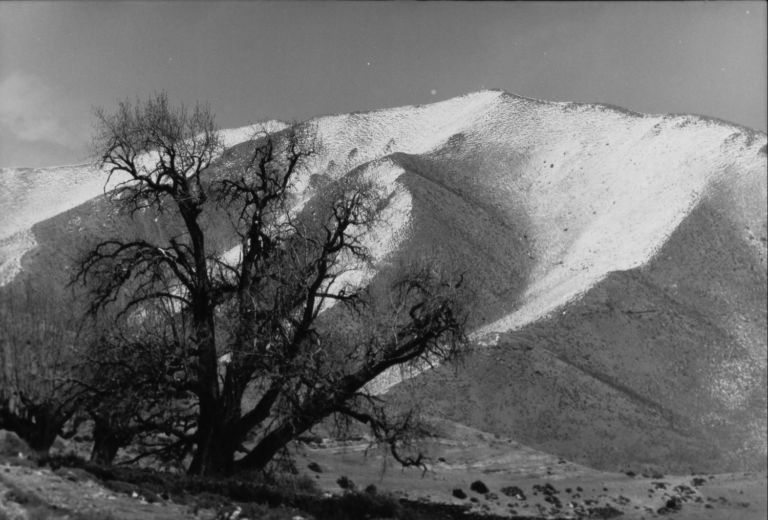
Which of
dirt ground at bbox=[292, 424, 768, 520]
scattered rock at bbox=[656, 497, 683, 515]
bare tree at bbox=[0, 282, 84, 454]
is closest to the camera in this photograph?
bare tree at bbox=[0, 282, 84, 454]

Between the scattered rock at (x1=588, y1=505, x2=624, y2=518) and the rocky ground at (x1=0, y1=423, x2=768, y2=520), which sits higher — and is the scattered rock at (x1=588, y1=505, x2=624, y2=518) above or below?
below

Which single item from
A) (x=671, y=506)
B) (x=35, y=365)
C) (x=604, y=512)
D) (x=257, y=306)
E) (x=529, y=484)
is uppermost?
(x=35, y=365)

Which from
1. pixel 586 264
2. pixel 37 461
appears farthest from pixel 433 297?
pixel 586 264

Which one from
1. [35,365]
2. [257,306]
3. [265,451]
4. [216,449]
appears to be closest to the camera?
[257,306]

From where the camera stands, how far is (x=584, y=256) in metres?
102

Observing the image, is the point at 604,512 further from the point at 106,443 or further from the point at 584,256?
the point at 584,256

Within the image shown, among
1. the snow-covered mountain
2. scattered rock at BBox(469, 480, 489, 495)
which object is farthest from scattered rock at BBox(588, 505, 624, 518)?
the snow-covered mountain

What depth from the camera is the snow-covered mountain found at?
232ft

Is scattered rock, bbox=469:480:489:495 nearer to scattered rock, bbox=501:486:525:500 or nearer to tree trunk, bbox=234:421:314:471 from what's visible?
scattered rock, bbox=501:486:525:500

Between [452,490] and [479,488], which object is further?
[479,488]

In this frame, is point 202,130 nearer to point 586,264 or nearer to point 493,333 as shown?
point 493,333

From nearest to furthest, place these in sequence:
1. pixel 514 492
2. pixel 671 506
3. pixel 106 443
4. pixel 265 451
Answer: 1. pixel 265 451
2. pixel 106 443
3. pixel 514 492
4. pixel 671 506

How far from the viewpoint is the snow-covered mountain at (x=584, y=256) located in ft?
232

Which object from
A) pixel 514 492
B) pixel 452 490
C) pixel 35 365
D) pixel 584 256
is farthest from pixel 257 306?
pixel 584 256
